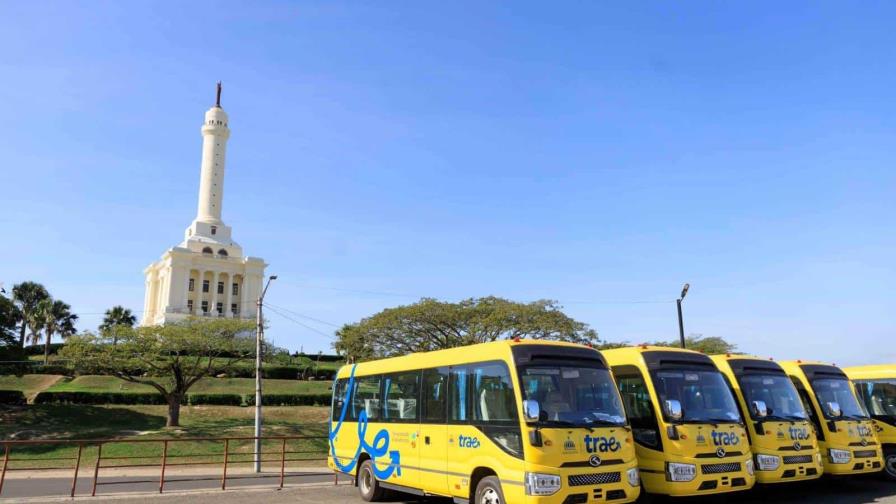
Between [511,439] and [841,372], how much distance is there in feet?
30.9

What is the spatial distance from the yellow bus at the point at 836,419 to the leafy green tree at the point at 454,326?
23457 mm

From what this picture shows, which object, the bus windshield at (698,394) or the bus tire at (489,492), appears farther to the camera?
the bus windshield at (698,394)

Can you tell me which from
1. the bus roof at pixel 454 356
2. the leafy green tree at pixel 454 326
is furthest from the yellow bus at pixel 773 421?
the leafy green tree at pixel 454 326

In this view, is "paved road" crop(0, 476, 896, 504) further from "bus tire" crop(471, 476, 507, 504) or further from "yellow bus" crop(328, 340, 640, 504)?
"bus tire" crop(471, 476, 507, 504)

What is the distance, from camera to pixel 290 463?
91.1 feet

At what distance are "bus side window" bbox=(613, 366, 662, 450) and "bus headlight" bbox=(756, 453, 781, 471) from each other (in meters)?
2.37

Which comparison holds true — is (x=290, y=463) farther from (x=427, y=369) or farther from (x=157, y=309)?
(x=157, y=309)

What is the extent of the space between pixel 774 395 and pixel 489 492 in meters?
6.55

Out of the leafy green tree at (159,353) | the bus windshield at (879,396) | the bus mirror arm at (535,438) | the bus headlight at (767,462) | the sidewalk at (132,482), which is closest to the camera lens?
the bus mirror arm at (535,438)

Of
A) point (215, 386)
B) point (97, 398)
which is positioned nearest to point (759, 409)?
point (97, 398)

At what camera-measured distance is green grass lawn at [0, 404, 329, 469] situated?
28.1m

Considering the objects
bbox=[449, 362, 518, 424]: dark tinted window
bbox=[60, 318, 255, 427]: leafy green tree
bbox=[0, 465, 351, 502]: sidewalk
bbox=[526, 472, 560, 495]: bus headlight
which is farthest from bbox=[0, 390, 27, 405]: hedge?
bbox=[526, 472, 560, 495]: bus headlight

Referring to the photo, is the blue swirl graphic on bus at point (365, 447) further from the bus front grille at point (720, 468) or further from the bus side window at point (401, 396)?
the bus front grille at point (720, 468)

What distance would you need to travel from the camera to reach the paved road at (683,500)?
12345 mm
